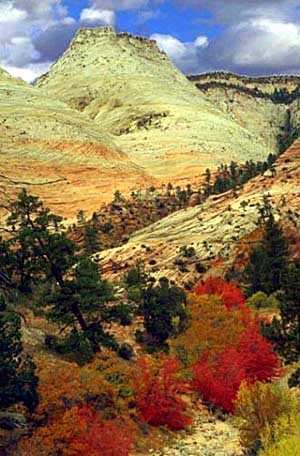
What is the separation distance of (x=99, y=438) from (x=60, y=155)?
76.0 metres

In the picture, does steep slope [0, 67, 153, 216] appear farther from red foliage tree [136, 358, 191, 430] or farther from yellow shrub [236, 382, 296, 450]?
yellow shrub [236, 382, 296, 450]

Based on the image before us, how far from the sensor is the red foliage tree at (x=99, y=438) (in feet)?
89.1

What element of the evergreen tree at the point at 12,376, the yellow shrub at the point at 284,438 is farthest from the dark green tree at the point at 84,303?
the yellow shrub at the point at 284,438

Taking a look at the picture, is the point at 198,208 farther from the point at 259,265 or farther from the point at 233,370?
the point at 233,370

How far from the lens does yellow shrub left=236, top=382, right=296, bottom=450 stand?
29337mm

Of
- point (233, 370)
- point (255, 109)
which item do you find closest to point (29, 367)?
point (233, 370)

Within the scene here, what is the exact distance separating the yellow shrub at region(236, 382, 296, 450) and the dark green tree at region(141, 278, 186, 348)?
12.1m

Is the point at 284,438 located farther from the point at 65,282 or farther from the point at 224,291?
the point at 224,291

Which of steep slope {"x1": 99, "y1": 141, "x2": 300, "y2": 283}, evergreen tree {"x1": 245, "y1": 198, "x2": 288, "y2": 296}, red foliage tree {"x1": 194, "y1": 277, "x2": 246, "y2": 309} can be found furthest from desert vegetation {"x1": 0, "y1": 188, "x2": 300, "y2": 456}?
steep slope {"x1": 99, "y1": 141, "x2": 300, "y2": 283}

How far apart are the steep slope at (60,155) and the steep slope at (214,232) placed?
21851mm

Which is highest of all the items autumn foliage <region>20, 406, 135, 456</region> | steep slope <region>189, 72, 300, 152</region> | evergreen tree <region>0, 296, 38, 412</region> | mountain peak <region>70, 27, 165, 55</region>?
mountain peak <region>70, 27, 165, 55</region>

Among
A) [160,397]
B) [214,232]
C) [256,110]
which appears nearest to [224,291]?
[214,232]

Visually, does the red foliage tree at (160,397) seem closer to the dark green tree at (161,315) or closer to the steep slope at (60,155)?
the dark green tree at (161,315)

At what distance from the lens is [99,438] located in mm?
28094
